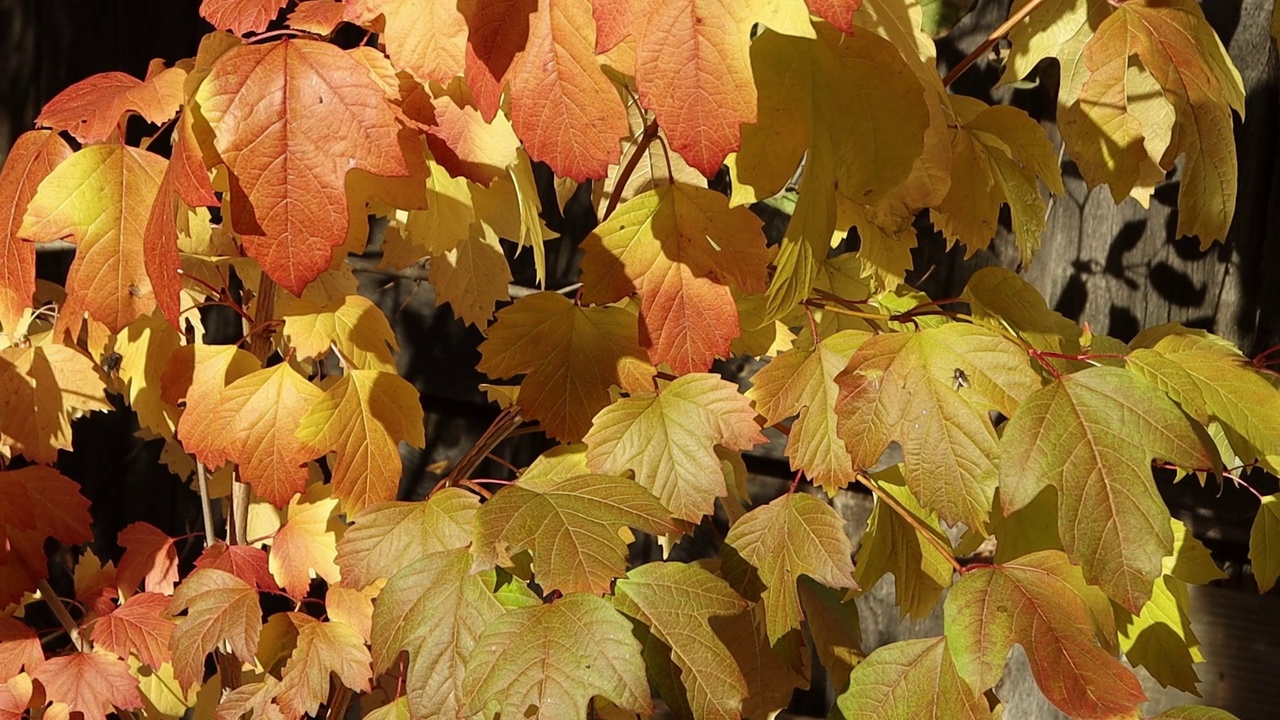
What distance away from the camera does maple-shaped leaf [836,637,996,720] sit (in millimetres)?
821

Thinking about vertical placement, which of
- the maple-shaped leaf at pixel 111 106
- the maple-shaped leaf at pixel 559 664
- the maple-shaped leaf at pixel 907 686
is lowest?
the maple-shaped leaf at pixel 907 686

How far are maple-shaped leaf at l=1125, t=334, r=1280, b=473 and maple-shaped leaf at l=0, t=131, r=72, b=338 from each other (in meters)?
0.97

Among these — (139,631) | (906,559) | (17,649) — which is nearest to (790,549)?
(906,559)

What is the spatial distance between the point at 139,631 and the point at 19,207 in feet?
1.77

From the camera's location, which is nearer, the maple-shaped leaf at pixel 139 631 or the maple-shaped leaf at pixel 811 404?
the maple-shaped leaf at pixel 811 404

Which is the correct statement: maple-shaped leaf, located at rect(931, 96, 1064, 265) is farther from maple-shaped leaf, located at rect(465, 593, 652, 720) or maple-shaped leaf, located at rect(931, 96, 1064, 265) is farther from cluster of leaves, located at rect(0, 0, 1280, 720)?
maple-shaped leaf, located at rect(465, 593, 652, 720)

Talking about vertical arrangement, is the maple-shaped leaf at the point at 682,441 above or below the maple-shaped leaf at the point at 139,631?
above

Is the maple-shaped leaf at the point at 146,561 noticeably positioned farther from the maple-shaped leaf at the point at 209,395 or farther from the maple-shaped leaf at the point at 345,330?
the maple-shaped leaf at the point at 345,330

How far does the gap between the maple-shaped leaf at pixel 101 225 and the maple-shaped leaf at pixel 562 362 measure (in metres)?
0.30

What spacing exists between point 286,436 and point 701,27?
1.97 ft

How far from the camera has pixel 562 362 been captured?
37.5 inches

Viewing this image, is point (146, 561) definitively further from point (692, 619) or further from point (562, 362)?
point (692, 619)

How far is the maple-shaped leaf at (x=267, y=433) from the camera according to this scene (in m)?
1.03

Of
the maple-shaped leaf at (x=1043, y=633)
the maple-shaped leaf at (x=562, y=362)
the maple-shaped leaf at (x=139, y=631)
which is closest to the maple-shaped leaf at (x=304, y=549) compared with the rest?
the maple-shaped leaf at (x=139, y=631)
